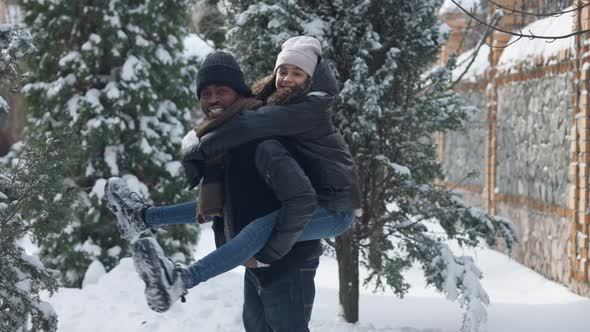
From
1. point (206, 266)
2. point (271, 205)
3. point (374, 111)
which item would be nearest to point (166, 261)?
point (206, 266)

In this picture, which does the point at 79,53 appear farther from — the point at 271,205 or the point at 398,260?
the point at 271,205

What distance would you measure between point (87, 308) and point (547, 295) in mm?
5022

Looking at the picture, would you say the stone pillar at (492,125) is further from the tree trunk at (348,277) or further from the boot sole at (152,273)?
the boot sole at (152,273)

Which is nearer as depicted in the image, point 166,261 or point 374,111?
point 166,261

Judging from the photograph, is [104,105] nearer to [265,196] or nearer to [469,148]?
[265,196]

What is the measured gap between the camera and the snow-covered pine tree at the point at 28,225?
3.57 meters

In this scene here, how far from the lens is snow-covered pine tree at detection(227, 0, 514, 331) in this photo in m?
5.01

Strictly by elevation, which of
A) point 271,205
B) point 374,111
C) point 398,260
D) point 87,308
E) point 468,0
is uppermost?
point 468,0

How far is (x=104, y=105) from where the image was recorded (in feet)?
26.5

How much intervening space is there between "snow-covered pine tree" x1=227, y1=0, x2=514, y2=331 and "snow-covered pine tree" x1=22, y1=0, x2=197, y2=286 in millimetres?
2953

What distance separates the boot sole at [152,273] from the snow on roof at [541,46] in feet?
17.8

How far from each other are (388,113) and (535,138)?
437cm

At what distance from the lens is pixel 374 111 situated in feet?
16.0

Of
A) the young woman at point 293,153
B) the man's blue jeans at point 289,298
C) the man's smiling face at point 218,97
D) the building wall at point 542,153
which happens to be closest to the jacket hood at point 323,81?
the young woman at point 293,153
